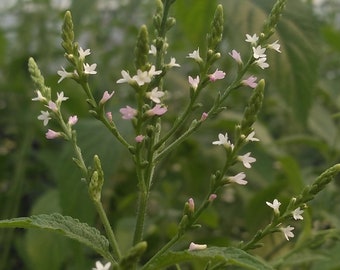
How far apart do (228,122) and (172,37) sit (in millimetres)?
765

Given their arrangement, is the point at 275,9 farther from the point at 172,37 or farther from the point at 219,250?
the point at 172,37

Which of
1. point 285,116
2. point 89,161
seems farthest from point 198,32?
point 285,116

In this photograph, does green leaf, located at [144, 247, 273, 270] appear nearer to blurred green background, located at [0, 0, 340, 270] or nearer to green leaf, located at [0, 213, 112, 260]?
green leaf, located at [0, 213, 112, 260]

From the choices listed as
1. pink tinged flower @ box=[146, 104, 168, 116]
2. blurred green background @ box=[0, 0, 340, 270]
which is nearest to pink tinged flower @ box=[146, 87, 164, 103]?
pink tinged flower @ box=[146, 104, 168, 116]

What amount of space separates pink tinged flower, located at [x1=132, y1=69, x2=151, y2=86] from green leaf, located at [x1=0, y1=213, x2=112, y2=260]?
116 mm

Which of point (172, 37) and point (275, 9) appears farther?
point (172, 37)

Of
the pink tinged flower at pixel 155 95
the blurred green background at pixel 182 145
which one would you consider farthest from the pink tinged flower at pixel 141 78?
the blurred green background at pixel 182 145

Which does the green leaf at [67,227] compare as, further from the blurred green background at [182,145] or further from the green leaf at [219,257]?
the blurred green background at [182,145]

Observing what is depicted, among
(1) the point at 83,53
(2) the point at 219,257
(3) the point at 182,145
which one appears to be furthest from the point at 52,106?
(3) the point at 182,145

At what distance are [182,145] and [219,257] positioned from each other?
91cm

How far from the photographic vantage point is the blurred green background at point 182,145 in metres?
1.04

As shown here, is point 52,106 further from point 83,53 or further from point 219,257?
point 219,257

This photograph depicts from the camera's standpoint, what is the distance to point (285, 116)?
1.74 meters

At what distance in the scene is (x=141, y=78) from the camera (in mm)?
487
